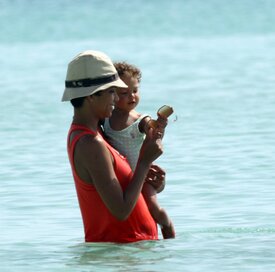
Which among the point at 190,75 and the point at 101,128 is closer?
the point at 101,128

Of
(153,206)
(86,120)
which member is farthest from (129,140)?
(86,120)

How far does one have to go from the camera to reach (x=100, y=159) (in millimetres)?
7672

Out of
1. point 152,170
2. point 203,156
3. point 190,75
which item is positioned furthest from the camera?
point 190,75

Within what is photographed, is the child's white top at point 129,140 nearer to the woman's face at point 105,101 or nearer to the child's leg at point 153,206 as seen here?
the child's leg at point 153,206

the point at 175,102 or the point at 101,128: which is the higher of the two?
the point at 101,128

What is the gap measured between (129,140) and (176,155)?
5978 mm

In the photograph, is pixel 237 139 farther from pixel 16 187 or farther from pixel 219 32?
pixel 219 32

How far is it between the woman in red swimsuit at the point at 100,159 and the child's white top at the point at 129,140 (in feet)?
0.93

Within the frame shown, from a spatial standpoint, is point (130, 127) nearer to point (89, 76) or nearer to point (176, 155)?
point (89, 76)

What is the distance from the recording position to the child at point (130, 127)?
8242mm

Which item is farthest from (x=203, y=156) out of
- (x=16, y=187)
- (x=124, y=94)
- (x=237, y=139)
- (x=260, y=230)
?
(x=124, y=94)

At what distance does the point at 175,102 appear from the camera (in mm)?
20141

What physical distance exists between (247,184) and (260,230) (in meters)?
2.36

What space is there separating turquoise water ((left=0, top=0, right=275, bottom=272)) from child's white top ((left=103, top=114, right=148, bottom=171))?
505 mm
